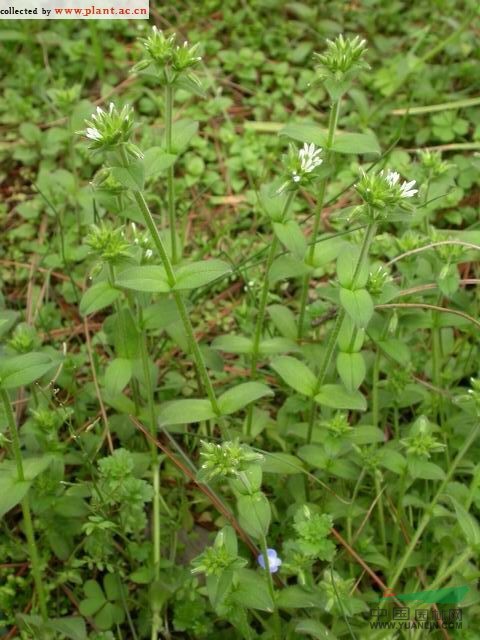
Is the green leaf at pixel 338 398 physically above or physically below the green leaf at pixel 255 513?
above

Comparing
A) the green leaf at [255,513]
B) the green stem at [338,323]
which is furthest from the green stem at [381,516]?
the green leaf at [255,513]

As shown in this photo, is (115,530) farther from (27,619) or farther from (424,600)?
(424,600)

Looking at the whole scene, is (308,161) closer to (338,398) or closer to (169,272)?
(169,272)

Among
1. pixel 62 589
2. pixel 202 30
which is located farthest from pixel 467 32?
pixel 62 589

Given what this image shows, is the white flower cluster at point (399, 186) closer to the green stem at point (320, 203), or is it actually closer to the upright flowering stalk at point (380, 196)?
the upright flowering stalk at point (380, 196)

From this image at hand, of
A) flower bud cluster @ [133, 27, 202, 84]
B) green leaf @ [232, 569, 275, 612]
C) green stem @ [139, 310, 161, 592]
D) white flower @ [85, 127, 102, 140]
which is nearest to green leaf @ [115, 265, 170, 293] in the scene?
green stem @ [139, 310, 161, 592]

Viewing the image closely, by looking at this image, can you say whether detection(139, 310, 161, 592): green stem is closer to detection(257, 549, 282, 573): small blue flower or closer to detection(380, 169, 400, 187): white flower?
detection(257, 549, 282, 573): small blue flower
